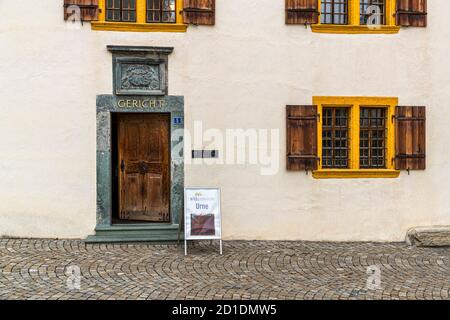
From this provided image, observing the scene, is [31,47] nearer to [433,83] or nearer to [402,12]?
[402,12]

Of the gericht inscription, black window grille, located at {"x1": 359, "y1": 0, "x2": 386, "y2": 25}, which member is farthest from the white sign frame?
black window grille, located at {"x1": 359, "y1": 0, "x2": 386, "y2": 25}

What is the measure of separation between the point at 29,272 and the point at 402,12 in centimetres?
801

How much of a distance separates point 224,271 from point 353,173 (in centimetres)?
354

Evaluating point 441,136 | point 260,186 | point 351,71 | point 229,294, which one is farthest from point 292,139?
point 229,294

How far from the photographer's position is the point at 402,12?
8734 mm

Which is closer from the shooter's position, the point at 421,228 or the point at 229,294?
the point at 229,294

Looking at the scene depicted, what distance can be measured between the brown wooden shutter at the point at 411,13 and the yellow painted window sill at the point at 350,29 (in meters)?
0.20

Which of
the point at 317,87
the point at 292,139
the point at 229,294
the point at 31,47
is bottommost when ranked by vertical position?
the point at 229,294

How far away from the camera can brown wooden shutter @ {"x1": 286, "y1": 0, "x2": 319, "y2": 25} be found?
8562mm

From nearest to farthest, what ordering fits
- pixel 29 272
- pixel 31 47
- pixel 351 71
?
pixel 29 272 → pixel 31 47 → pixel 351 71

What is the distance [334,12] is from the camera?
29.3ft

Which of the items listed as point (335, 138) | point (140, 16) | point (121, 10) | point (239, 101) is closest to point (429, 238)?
point (335, 138)

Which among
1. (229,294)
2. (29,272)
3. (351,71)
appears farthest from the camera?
(351,71)

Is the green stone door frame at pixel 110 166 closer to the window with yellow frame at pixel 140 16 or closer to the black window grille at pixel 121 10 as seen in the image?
the window with yellow frame at pixel 140 16
